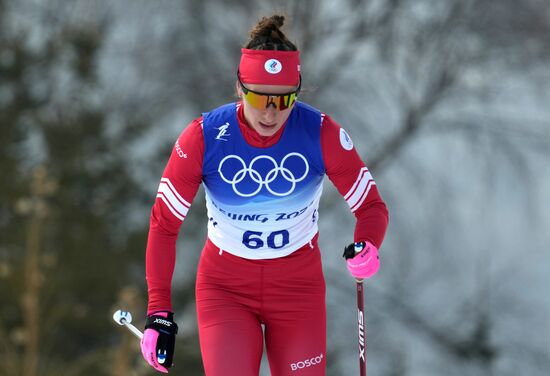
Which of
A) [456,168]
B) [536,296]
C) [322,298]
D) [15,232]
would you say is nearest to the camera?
[322,298]

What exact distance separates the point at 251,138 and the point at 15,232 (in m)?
12.8

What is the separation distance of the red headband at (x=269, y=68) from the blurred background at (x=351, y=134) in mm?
12776

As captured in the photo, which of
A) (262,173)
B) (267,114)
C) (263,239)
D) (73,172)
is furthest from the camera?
(73,172)

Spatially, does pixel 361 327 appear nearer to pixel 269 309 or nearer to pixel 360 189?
pixel 269 309

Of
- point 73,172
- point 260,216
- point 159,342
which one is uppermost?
point 260,216

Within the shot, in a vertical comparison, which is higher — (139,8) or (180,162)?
(139,8)

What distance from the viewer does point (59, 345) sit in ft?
57.0

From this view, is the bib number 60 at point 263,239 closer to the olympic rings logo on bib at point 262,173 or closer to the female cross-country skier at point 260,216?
the female cross-country skier at point 260,216

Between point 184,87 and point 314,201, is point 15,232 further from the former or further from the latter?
point 314,201

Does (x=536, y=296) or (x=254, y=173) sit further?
(x=536, y=296)

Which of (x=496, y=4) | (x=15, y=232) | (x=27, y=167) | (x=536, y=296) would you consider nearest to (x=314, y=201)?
(x=15, y=232)

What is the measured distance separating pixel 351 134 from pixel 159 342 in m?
14.5

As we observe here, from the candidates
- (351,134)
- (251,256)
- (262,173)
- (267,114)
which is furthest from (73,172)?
(267,114)

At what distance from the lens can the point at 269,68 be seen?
4488mm
